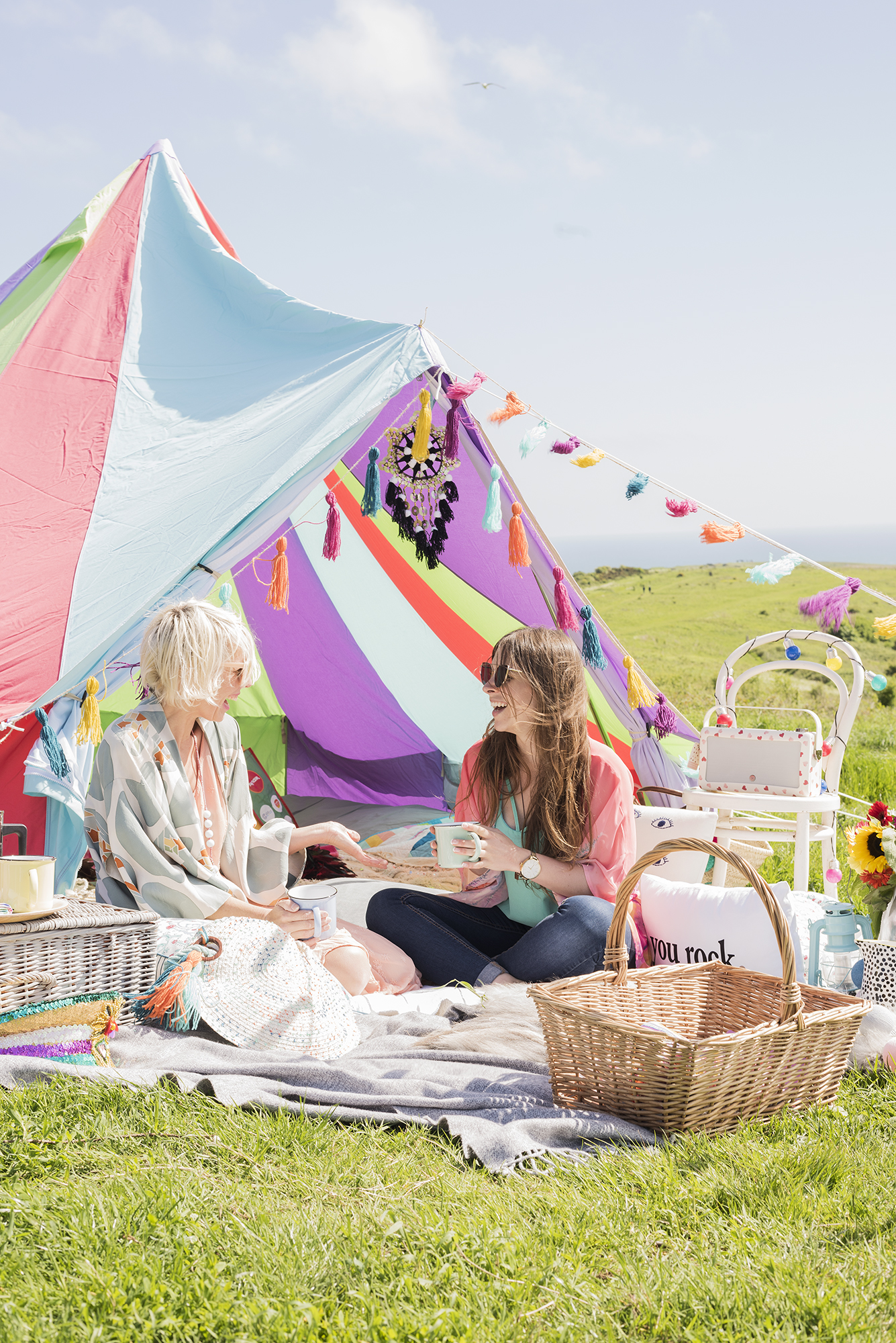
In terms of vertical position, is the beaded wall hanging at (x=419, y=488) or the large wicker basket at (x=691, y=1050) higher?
the beaded wall hanging at (x=419, y=488)

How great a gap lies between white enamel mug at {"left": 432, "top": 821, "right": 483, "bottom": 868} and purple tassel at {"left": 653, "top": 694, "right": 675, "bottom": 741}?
1.55 meters

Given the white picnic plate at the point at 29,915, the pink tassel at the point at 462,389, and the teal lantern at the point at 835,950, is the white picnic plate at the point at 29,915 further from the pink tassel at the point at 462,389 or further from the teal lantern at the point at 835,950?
the pink tassel at the point at 462,389

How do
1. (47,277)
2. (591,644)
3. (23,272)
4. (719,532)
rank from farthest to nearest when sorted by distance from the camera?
(23,272) → (47,277) → (591,644) → (719,532)

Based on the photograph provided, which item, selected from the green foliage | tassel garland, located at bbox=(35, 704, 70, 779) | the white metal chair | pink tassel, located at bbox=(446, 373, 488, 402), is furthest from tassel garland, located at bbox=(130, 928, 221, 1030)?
pink tassel, located at bbox=(446, 373, 488, 402)

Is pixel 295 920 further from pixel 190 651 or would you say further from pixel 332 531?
pixel 332 531

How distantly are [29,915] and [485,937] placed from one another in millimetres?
1113

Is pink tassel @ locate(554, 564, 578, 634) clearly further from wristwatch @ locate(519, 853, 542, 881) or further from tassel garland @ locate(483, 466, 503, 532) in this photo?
wristwatch @ locate(519, 853, 542, 881)

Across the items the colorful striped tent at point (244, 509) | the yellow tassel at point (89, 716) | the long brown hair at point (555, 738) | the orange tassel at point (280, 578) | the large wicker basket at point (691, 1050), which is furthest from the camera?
the orange tassel at point (280, 578)

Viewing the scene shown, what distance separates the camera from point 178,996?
6.46 feet

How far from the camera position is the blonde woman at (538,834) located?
2338 mm

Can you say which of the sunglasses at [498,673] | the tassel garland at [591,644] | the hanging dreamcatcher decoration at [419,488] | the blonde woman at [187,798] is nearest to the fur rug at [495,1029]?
the blonde woman at [187,798]

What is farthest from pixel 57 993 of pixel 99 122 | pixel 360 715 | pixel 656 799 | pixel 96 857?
pixel 99 122

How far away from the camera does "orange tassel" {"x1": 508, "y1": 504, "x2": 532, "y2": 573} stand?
125 inches

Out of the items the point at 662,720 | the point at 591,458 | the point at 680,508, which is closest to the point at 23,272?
the point at 591,458
